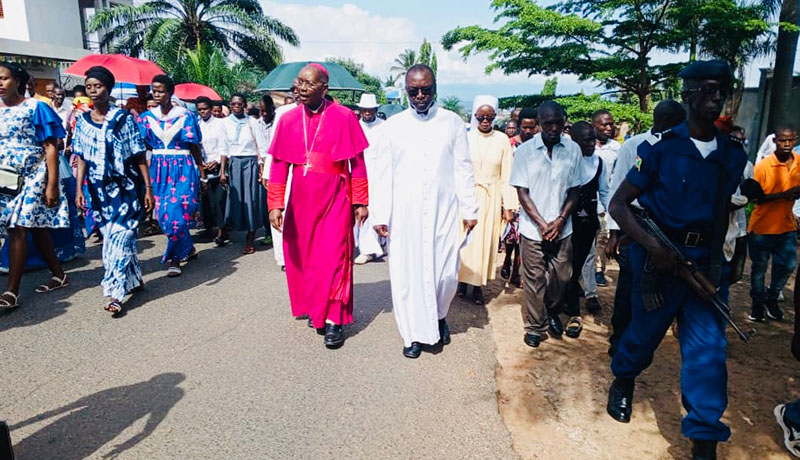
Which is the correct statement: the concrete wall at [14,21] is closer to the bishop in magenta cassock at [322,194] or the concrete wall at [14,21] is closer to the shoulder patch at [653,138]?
the bishop in magenta cassock at [322,194]

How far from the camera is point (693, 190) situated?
9.36ft

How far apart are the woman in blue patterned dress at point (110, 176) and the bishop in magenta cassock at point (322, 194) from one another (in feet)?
5.30

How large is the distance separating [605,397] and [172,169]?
16.9ft

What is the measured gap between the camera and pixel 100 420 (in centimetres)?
316

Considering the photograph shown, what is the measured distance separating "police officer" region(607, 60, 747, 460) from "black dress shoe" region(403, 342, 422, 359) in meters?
1.78

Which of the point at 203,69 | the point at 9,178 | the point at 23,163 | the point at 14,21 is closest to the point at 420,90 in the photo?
the point at 9,178

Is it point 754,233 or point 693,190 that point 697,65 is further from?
point 754,233

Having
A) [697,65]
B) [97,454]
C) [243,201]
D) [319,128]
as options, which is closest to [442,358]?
[319,128]

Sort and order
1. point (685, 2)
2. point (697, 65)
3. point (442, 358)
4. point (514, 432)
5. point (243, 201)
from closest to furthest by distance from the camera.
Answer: point (697, 65) → point (514, 432) → point (442, 358) → point (243, 201) → point (685, 2)

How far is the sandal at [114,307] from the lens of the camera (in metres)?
4.82

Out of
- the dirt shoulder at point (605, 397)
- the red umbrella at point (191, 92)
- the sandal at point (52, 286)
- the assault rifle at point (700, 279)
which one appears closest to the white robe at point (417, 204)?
the dirt shoulder at point (605, 397)

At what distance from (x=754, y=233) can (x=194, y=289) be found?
578cm

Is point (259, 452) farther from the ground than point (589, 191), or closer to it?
closer to it

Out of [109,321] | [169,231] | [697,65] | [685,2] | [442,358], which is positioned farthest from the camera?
[685,2]
